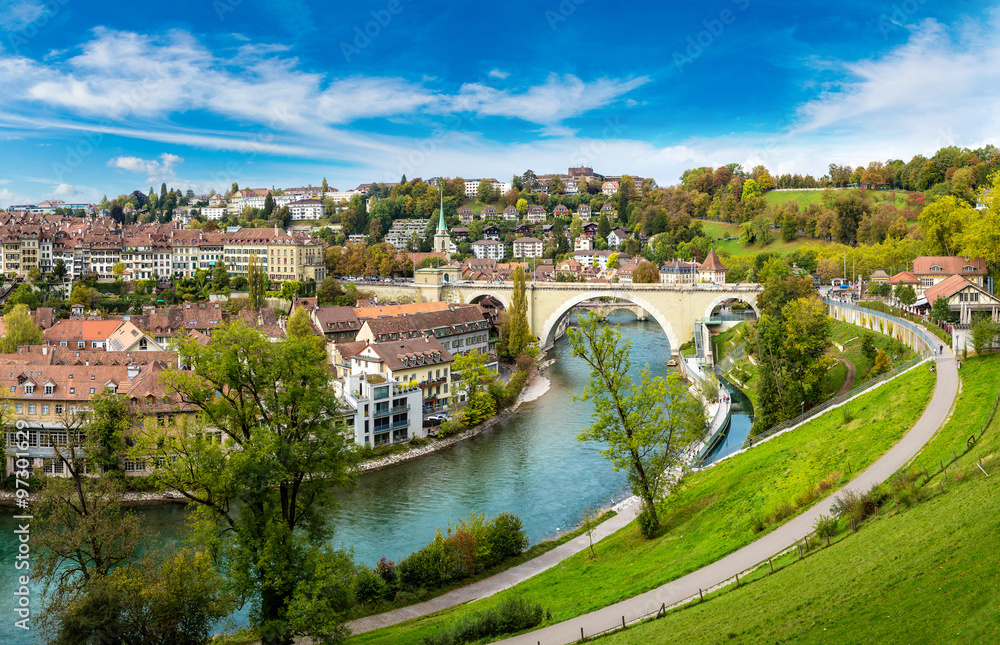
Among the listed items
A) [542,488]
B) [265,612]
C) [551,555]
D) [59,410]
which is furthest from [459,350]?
[265,612]

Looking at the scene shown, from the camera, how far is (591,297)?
2103 inches

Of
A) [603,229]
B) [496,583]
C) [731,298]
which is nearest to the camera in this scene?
[496,583]

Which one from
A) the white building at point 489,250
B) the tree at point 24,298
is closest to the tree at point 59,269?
the tree at point 24,298

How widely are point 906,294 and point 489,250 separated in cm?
6502

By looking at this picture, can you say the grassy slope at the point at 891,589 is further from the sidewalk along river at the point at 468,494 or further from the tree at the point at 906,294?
the tree at the point at 906,294

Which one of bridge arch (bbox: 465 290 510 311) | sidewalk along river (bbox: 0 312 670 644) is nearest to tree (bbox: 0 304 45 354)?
sidewalk along river (bbox: 0 312 670 644)

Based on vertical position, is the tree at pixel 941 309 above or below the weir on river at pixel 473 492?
above

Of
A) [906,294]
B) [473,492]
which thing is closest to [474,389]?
[473,492]

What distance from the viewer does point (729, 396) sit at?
3438cm

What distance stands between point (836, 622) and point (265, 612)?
349 inches

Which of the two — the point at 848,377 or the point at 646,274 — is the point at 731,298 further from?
the point at 848,377

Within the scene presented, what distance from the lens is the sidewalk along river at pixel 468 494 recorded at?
65.6 ft

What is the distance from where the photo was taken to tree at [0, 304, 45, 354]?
3384 centimetres

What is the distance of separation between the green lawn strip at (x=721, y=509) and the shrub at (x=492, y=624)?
1.53 feet
